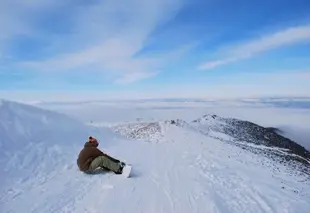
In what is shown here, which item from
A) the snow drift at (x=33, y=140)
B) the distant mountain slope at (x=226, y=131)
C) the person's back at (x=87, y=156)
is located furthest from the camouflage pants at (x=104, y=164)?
the distant mountain slope at (x=226, y=131)

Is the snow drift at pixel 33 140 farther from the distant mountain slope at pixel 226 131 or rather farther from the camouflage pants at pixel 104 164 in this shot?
the distant mountain slope at pixel 226 131

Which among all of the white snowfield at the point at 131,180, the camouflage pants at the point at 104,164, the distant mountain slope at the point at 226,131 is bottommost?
the distant mountain slope at the point at 226,131

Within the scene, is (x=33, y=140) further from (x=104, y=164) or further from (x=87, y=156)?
(x=104, y=164)

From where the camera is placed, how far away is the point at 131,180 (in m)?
12.1

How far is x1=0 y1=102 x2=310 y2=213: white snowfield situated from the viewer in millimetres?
9688

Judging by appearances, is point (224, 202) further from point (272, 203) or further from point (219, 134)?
point (219, 134)

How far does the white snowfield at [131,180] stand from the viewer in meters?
9.69

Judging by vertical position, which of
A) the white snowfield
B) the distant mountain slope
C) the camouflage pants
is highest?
the camouflage pants

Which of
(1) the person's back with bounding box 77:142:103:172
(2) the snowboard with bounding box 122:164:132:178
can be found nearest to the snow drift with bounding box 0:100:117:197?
(1) the person's back with bounding box 77:142:103:172

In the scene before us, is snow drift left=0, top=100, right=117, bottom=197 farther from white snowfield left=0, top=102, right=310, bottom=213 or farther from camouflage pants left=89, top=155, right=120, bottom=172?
camouflage pants left=89, top=155, right=120, bottom=172

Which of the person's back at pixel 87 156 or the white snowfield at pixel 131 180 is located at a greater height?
the person's back at pixel 87 156

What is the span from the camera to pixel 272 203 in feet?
35.4

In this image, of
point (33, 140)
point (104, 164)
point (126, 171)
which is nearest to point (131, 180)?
point (126, 171)

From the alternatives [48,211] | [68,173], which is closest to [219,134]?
[68,173]
